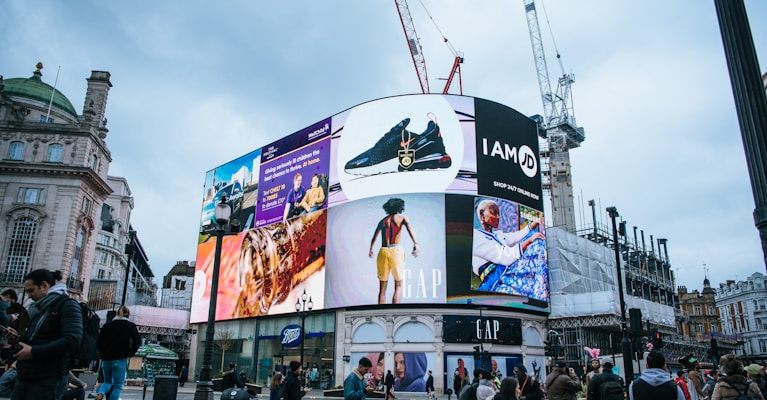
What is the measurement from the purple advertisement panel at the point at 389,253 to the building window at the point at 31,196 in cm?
3020

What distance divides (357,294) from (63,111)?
148 feet

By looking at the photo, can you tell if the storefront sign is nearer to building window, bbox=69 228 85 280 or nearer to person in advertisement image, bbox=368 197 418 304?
person in advertisement image, bbox=368 197 418 304

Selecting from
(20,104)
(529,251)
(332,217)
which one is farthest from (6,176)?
(529,251)

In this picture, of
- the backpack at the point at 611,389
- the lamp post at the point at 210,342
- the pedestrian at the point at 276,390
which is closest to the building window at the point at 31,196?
the lamp post at the point at 210,342

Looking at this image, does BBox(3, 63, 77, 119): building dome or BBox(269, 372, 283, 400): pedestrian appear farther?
BBox(3, 63, 77, 119): building dome

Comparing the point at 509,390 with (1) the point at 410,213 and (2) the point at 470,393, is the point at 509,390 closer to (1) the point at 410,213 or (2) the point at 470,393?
(2) the point at 470,393

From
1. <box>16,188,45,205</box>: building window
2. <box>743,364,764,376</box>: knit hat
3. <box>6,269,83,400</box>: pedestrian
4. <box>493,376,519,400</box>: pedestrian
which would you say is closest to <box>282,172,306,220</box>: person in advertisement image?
<box>16,188,45,205</box>: building window

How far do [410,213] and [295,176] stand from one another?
1404 centimetres

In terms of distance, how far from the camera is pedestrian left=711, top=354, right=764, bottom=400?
7.46 metres

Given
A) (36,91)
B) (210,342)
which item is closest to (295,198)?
(36,91)

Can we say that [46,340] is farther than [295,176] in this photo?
No

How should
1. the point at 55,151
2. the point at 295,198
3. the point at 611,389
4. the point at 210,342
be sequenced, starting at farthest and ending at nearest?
the point at 55,151, the point at 295,198, the point at 210,342, the point at 611,389

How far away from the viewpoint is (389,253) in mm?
42938

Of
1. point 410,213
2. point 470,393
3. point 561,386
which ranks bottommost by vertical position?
point 470,393
